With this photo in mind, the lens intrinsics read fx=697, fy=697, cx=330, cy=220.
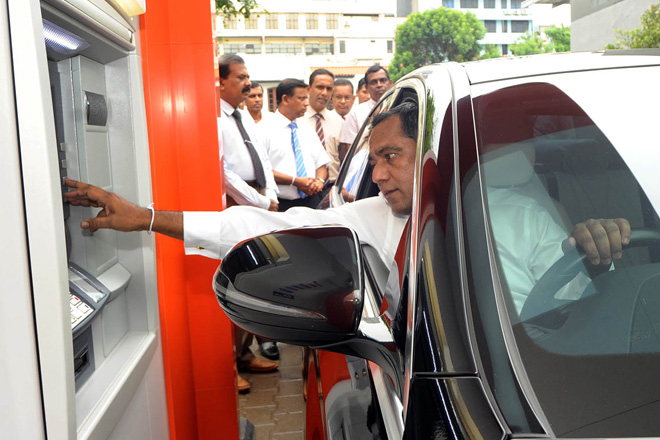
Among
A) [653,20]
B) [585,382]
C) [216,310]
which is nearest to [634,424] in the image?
[585,382]

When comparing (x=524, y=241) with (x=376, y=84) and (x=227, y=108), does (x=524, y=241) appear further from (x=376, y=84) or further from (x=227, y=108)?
(x=376, y=84)

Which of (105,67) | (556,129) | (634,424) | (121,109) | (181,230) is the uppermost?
(105,67)

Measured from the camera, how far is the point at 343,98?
7.58 metres

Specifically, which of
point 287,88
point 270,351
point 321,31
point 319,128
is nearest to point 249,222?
point 270,351

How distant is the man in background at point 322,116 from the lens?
21.0 ft

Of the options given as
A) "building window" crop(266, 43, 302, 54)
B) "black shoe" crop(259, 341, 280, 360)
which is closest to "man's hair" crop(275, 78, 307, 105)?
"black shoe" crop(259, 341, 280, 360)

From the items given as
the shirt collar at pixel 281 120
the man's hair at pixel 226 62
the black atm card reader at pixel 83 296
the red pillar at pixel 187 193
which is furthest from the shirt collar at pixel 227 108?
the black atm card reader at pixel 83 296

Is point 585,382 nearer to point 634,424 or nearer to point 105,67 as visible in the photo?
point 634,424

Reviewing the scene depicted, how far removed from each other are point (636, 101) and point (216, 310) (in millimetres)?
1672

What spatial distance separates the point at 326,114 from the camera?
6.69m

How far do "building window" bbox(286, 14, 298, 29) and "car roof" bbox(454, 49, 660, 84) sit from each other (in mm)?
76065

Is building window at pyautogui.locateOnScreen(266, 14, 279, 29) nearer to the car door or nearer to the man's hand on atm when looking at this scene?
the car door

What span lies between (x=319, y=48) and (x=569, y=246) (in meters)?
75.6

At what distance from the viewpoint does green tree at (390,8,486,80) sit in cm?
6544
